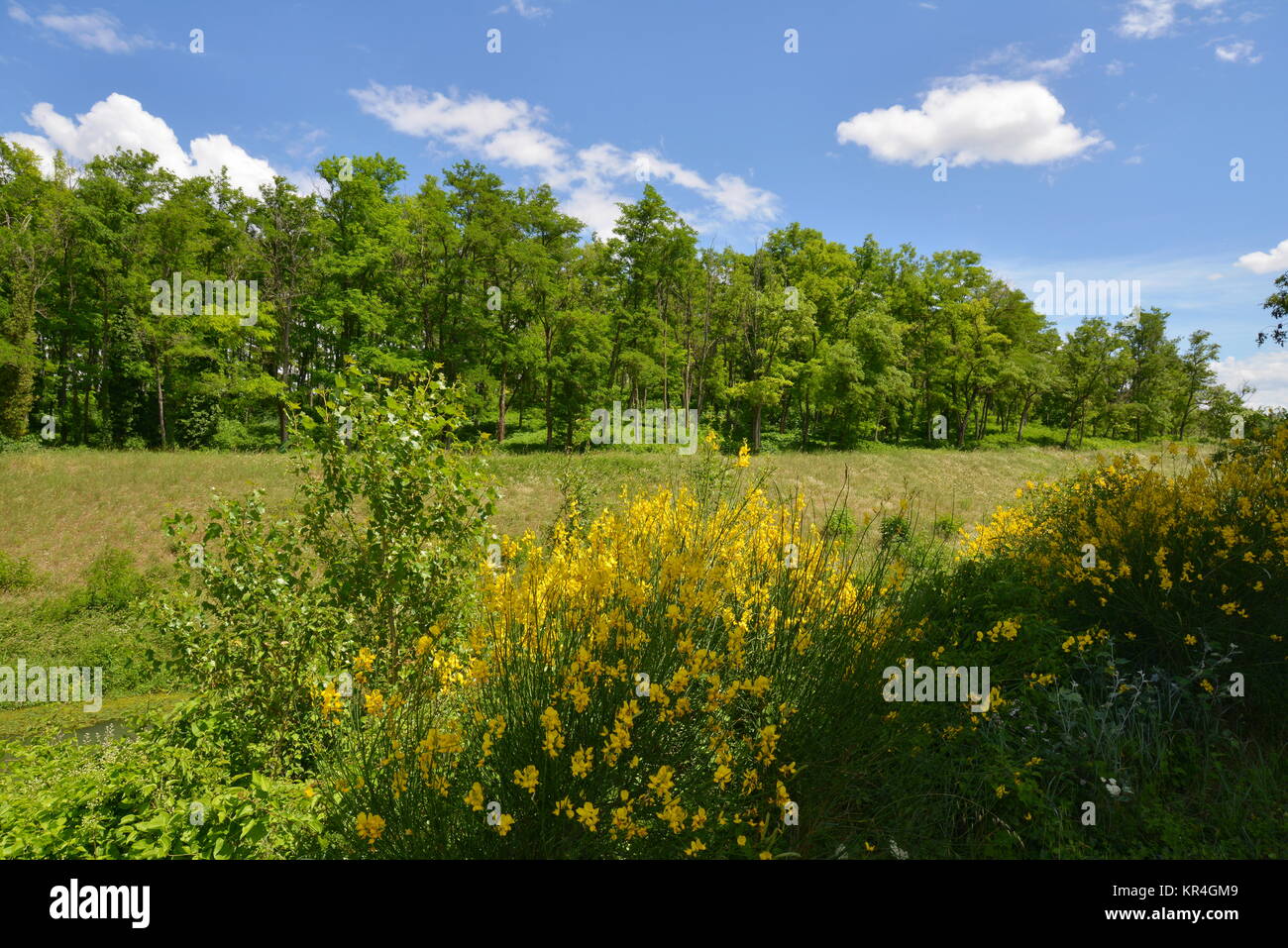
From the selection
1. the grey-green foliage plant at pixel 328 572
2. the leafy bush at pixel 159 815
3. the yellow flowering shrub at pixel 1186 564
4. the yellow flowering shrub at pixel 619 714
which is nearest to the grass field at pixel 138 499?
the grey-green foliage plant at pixel 328 572

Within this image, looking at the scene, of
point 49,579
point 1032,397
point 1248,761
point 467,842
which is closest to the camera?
point 467,842

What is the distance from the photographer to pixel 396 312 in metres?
25.4

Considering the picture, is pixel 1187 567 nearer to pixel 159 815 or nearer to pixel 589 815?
pixel 589 815

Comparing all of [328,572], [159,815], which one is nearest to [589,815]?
[159,815]

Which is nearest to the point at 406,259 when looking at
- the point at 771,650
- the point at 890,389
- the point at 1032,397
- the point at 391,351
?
the point at 391,351

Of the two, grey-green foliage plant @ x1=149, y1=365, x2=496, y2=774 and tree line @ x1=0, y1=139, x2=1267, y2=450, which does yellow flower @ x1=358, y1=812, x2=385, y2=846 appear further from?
tree line @ x1=0, y1=139, x2=1267, y2=450

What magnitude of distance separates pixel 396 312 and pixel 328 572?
23.7 meters

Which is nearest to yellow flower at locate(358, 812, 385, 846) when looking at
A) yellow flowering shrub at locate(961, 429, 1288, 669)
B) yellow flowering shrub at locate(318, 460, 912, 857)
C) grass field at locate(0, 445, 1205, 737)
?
yellow flowering shrub at locate(318, 460, 912, 857)

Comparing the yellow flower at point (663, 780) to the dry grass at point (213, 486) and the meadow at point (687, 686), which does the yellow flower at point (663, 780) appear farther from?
the dry grass at point (213, 486)

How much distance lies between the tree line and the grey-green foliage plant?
52.6 ft
